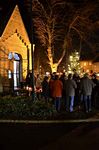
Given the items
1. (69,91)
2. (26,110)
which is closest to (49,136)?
(26,110)

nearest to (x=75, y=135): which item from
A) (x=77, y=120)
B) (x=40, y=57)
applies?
(x=77, y=120)

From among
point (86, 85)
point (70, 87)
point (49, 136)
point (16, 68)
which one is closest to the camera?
point (49, 136)

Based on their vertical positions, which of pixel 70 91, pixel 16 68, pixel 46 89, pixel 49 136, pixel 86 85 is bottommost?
pixel 49 136

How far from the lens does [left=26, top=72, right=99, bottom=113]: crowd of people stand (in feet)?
64.6

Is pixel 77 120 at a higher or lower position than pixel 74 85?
lower

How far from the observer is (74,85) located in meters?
19.6

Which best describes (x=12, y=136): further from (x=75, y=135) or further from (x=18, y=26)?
(x=18, y=26)

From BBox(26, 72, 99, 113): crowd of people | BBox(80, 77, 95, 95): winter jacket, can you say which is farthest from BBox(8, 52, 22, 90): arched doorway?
BBox(80, 77, 95, 95): winter jacket

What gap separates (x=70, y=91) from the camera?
19625 millimetres

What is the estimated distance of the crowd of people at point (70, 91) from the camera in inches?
775

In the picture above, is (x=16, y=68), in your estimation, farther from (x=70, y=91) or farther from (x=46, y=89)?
Answer: (x=70, y=91)

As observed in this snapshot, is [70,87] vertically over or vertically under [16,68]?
under

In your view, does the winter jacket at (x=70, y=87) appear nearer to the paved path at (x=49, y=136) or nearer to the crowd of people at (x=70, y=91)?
the crowd of people at (x=70, y=91)

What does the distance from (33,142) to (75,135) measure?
1705 millimetres
